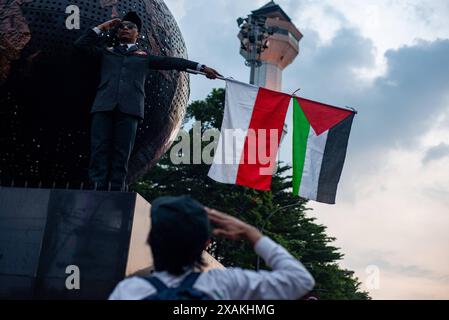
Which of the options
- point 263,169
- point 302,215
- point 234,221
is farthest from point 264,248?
point 302,215

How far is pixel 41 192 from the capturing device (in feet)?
18.1

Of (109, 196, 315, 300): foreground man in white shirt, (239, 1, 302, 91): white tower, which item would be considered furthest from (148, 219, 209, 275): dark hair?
(239, 1, 302, 91): white tower

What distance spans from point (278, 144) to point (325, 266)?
24.3 m

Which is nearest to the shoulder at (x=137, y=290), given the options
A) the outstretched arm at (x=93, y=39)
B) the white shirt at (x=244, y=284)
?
the white shirt at (x=244, y=284)

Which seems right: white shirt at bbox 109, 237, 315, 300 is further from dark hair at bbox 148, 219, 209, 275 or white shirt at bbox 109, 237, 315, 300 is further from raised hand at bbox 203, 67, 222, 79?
raised hand at bbox 203, 67, 222, 79

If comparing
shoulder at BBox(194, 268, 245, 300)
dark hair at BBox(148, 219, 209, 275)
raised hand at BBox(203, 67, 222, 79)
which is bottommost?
shoulder at BBox(194, 268, 245, 300)

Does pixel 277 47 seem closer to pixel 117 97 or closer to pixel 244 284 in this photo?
pixel 117 97

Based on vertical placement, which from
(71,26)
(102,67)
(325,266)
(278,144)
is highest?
(71,26)

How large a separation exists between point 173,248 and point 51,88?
4.78 meters

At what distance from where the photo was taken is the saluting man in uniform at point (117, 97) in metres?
5.91

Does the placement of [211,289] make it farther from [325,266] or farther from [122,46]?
[325,266]

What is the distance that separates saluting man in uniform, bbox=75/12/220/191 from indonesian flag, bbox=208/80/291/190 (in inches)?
46.2

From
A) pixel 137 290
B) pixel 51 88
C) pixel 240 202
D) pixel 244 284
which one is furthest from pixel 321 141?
pixel 240 202

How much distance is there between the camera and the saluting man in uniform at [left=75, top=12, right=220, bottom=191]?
19.4 feet
